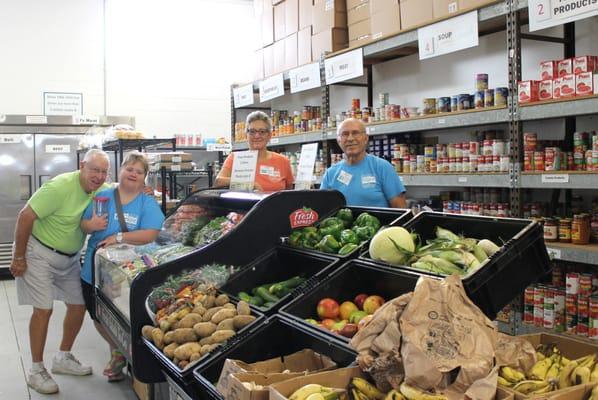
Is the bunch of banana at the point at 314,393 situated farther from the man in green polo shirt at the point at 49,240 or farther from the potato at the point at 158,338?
the man in green polo shirt at the point at 49,240

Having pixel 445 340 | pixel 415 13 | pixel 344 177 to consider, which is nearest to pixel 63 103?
pixel 415 13

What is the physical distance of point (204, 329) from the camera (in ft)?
7.27

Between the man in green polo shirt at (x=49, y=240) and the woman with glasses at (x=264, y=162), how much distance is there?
2.98 feet

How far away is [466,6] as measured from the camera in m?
4.09

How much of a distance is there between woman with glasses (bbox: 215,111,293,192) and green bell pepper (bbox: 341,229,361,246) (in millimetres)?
1445

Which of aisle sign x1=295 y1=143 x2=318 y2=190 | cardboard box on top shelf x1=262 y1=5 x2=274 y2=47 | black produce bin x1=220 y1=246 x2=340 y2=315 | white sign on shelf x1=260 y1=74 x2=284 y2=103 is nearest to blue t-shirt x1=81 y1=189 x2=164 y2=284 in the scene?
aisle sign x1=295 y1=143 x2=318 y2=190

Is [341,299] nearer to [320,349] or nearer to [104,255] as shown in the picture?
[320,349]

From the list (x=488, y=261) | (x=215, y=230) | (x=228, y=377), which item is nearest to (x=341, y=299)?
(x=488, y=261)

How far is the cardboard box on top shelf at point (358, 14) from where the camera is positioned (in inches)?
211

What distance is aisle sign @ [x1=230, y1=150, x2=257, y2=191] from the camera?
3.52m

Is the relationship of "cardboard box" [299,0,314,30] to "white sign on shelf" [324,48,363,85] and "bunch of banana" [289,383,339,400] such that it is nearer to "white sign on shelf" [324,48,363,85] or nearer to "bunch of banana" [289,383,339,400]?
"white sign on shelf" [324,48,363,85]

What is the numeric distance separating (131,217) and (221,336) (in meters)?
1.87

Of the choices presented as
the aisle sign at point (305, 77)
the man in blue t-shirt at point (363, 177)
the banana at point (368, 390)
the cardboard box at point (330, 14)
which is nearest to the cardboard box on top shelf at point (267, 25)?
the aisle sign at point (305, 77)

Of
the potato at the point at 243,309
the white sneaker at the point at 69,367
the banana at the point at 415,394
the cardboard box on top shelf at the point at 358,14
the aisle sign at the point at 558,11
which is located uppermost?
the cardboard box on top shelf at the point at 358,14
